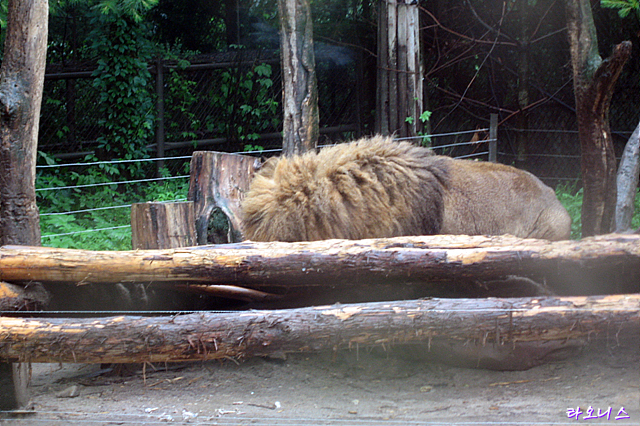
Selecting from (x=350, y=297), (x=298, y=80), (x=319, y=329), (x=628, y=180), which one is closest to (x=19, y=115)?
(x=298, y=80)

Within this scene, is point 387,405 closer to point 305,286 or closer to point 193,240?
point 305,286

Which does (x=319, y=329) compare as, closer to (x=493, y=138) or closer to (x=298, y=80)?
(x=298, y=80)

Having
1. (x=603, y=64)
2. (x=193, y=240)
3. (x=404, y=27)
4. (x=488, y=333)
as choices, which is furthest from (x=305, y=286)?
(x=404, y=27)

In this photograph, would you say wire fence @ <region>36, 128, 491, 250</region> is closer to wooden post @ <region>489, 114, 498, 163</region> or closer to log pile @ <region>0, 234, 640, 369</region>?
wooden post @ <region>489, 114, 498, 163</region>

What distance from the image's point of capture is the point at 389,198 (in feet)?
12.4

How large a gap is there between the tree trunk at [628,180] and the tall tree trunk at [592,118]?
0.43 metres

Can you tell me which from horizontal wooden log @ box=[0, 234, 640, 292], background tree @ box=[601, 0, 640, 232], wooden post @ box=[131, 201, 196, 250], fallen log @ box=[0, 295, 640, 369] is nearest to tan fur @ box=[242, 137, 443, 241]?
horizontal wooden log @ box=[0, 234, 640, 292]

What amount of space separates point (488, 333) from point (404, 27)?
16.8 feet

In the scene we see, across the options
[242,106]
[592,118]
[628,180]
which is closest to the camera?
[592,118]

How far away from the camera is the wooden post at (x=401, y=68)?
22.5ft

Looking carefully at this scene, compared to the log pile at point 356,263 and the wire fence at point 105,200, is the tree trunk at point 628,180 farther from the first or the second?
the log pile at point 356,263

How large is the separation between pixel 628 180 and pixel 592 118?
906 mm

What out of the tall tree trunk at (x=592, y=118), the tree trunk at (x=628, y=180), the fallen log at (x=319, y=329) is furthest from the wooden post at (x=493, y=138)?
the fallen log at (x=319, y=329)

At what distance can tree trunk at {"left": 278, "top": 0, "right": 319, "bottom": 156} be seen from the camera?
222 inches
